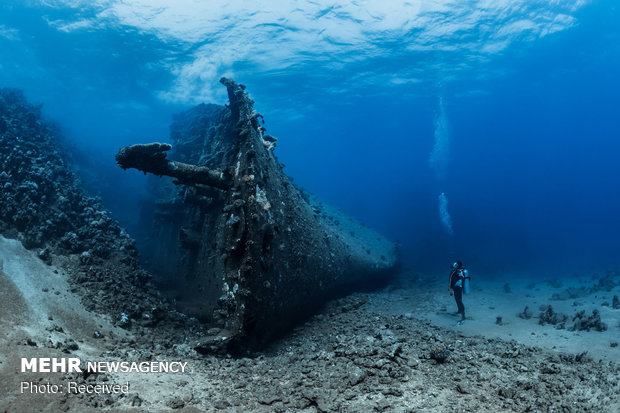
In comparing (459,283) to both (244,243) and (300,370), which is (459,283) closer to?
(300,370)

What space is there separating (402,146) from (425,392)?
369 ft

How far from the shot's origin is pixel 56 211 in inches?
292

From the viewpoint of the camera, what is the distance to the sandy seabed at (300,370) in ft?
12.0

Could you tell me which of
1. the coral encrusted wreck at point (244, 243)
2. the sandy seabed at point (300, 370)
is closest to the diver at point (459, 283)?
the sandy seabed at point (300, 370)

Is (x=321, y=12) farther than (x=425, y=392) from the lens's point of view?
Yes

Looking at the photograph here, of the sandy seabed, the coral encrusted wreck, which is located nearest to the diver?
the sandy seabed

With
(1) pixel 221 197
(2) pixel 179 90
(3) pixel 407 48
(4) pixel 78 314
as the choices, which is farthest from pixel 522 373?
(2) pixel 179 90

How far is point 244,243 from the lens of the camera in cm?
605

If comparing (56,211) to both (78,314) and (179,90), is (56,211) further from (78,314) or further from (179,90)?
(179,90)

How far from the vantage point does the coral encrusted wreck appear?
5.99 metres

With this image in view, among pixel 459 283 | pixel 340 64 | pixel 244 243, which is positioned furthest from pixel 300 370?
pixel 340 64

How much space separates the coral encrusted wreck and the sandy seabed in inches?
30.9

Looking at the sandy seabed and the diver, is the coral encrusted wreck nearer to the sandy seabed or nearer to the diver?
the sandy seabed

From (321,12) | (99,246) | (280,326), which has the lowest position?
(280,326)
